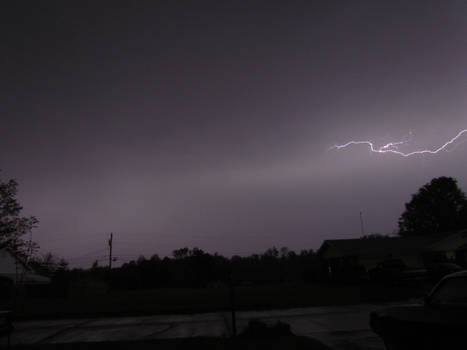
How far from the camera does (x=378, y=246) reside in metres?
33.5

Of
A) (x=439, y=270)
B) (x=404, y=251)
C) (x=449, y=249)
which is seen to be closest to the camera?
(x=439, y=270)

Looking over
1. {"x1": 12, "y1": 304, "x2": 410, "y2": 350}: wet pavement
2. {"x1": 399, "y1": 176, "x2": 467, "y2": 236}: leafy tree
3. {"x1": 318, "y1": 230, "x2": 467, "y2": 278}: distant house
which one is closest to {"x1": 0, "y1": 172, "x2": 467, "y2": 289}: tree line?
{"x1": 399, "y1": 176, "x2": 467, "y2": 236}: leafy tree

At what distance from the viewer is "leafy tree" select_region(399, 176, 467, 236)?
52.2m

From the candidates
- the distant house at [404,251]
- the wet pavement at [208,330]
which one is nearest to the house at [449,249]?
the distant house at [404,251]

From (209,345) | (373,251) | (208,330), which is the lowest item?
(208,330)

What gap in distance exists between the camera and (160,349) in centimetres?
711

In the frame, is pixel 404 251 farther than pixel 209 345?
Yes

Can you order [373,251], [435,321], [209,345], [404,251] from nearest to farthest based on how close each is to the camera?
1. [435,321]
2. [209,345]
3. [373,251]
4. [404,251]

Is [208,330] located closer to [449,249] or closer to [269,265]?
[449,249]

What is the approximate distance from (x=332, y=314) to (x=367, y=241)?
81.1 ft

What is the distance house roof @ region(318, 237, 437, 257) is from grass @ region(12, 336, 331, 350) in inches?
1054

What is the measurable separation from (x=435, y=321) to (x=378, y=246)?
32190 mm

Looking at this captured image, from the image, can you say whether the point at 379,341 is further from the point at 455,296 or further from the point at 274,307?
the point at 274,307

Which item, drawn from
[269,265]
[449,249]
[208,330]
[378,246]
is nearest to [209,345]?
[208,330]
